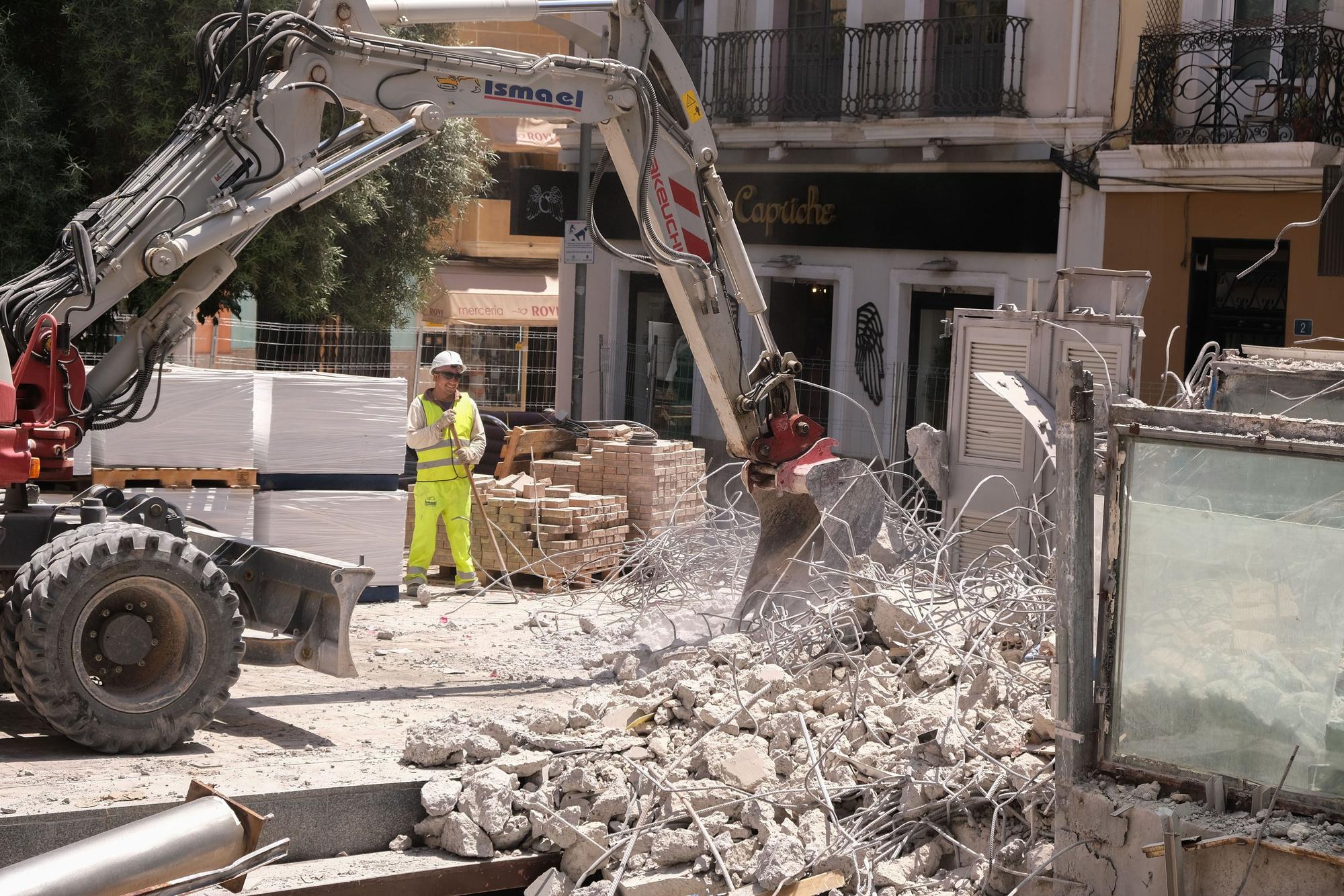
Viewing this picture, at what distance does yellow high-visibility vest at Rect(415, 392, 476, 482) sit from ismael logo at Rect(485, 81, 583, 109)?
12.6 feet

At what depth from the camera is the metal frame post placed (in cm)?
522

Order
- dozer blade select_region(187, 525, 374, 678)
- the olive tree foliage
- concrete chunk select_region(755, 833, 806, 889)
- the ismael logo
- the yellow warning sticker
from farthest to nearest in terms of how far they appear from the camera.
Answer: the olive tree foliage < the yellow warning sticker < the ismael logo < dozer blade select_region(187, 525, 374, 678) < concrete chunk select_region(755, 833, 806, 889)

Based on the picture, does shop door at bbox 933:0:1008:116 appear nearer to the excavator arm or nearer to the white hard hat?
the white hard hat

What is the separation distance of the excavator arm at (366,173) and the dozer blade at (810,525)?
0.6 inches

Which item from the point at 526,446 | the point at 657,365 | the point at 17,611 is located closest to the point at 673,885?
the point at 17,611

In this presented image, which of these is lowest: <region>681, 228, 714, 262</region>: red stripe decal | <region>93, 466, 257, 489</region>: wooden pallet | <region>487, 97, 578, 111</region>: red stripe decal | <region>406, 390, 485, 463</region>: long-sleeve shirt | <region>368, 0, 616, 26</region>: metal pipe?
<region>93, 466, 257, 489</region>: wooden pallet

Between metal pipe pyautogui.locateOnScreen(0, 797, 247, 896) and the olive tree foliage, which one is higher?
the olive tree foliage

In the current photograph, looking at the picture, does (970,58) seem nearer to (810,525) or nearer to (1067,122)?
(1067,122)

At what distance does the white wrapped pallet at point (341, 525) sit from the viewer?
11.5 metres

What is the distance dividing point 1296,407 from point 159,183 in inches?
234

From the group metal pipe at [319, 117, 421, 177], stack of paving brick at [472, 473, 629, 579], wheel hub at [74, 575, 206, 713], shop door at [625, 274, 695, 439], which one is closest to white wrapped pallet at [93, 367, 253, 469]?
metal pipe at [319, 117, 421, 177]

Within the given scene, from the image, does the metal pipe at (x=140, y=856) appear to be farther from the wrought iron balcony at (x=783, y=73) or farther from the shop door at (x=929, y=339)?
the wrought iron balcony at (x=783, y=73)

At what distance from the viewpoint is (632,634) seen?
35.6ft

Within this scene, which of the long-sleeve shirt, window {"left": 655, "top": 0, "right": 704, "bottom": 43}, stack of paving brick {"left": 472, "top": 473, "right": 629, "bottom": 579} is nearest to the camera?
the long-sleeve shirt
